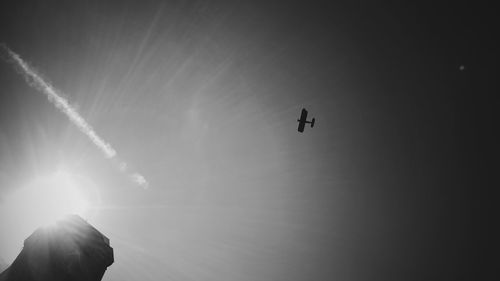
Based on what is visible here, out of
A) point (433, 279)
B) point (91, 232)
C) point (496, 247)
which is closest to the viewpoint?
point (91, 232)

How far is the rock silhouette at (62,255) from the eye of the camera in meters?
11.6

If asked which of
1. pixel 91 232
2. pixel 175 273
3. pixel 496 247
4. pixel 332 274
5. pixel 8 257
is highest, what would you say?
pixel 496 247

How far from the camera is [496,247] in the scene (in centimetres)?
8888

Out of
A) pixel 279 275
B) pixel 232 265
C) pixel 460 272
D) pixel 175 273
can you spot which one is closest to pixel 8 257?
pixel 175 273

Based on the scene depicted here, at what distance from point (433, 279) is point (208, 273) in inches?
4902

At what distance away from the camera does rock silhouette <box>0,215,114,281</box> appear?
11633 mm

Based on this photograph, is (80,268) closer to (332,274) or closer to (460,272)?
(460,272)

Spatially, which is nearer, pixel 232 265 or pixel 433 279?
pixel 433 279

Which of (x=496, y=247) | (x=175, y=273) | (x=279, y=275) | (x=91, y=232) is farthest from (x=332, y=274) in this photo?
(x=91, y=232)

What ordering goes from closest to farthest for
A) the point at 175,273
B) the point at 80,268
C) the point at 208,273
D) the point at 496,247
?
the point at 80,268 → the point at 496,247 → the point at 175,273 → the point at 208,273

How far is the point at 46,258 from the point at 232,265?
162 m

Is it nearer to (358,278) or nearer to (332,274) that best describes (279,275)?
(332,274)

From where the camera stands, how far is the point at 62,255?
1203 centimetres

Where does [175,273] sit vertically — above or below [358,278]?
below
